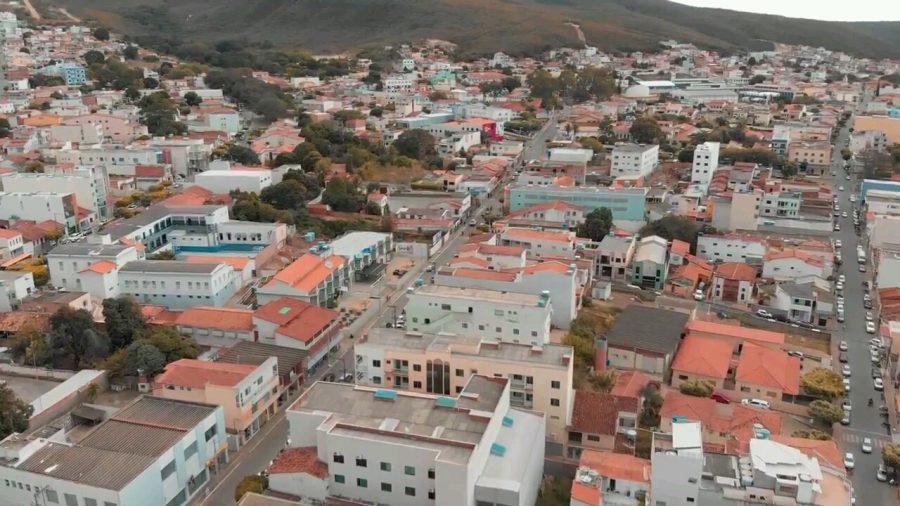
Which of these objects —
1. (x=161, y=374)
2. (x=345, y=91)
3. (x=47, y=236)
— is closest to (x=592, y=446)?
(x=161, y=374)

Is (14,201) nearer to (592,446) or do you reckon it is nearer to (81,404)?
(81,404)

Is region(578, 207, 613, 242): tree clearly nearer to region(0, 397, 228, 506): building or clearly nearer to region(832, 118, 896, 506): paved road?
region(832, 118, 896, 506): paved road

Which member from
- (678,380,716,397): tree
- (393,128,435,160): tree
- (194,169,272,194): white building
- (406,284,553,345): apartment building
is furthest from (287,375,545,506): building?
(393,128,435,160): tree

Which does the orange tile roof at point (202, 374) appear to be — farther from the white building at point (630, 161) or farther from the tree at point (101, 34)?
the tree at point (101, 34)

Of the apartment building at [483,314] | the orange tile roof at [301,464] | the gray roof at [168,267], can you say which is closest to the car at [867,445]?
the apartment building at [483,314]

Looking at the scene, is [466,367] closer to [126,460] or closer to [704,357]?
[126,460]

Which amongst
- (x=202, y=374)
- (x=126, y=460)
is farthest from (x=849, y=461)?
(x=126, y=460)
